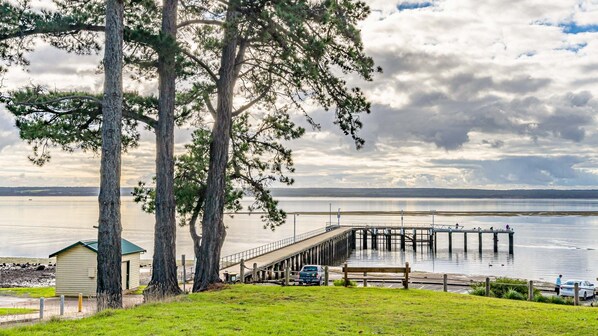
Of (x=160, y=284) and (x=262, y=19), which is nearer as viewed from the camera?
(x=262, y=19)

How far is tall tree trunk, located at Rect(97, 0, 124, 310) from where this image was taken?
1568 centimetres

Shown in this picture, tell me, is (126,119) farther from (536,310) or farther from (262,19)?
(536,310)

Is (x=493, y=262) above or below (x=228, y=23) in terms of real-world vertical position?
below

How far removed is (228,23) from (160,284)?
8.90 metres

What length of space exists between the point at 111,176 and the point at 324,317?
7085mm

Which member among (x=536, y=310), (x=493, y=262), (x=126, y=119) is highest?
(x=126, y=119)

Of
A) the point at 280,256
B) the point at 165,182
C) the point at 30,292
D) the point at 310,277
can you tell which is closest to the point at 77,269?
the point at 30,292

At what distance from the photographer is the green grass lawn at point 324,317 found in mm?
11203

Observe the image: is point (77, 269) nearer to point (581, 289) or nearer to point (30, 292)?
point (30, 292)

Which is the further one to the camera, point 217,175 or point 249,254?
point 249,254

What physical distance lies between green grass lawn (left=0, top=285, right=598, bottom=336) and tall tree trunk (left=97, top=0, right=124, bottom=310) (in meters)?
2.02

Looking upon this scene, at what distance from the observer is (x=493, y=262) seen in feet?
220

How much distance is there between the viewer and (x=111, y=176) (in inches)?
621

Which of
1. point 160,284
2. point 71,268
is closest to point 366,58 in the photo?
point 160,284
